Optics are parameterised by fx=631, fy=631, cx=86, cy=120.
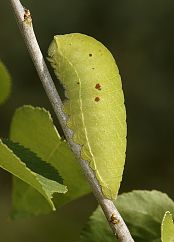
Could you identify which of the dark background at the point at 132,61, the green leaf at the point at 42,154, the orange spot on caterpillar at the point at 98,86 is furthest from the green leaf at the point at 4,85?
the dark background at the point at 132,61

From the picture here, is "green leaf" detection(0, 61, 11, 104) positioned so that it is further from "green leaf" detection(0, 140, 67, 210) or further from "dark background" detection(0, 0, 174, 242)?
"dark background" detection(0, 0, 174, 242)

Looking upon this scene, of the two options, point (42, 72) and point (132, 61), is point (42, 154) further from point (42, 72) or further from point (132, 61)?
point (132, 61)

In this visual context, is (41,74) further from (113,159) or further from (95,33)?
(95,33)

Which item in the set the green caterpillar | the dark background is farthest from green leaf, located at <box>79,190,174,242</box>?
the dark background

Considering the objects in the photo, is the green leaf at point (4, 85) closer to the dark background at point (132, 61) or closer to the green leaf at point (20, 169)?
the green leaf at point (20, 169)

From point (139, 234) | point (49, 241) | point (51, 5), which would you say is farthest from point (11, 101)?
point (139, 234)

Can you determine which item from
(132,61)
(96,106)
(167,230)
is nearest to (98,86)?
(96,106)
